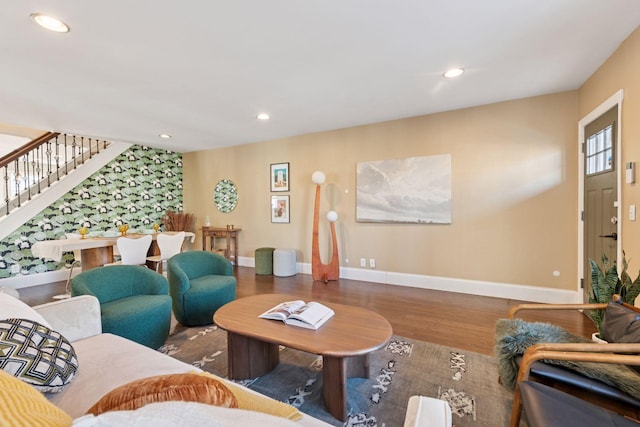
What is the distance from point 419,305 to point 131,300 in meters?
2.99

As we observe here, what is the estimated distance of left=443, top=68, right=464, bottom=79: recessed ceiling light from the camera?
2666 mm

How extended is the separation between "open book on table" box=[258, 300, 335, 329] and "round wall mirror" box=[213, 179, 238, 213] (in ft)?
14.0

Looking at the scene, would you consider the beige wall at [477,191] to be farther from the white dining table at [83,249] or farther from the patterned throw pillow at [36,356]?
the patterned throw pillow at [36,356]

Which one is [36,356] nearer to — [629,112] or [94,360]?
[94,360]

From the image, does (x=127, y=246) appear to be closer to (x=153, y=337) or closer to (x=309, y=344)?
(x=153, y=337)

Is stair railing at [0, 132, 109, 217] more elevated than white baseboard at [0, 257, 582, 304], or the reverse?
stair railing at [0, 132, 109, 217]

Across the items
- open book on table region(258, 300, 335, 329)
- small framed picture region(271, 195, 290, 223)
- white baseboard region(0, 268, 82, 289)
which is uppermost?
small framed picture region(271, 195, 290, 223)

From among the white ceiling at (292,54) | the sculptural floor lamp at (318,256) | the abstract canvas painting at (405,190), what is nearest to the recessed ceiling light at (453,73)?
the white ceiling at (292,54)

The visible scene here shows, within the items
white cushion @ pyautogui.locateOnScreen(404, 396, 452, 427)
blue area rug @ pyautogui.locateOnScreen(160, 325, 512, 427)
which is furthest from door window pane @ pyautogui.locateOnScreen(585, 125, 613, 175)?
white cushion @ pyautogui.locateOnScreen(404, 396, 452, 427)

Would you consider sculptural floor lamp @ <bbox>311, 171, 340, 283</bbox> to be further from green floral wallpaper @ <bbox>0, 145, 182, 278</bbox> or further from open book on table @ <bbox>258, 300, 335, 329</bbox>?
green floral wallpaper @ <bbox>0, 145, 182, 278</bbox>

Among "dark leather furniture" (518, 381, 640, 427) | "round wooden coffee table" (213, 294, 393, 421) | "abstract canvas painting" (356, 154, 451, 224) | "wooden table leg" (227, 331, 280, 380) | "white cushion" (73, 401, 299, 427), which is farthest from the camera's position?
"abstract canvas painting" (356, 154, 451, 224)

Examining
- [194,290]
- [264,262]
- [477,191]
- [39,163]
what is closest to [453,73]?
[477,191]

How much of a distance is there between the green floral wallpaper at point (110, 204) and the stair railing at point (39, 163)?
33 centimetres

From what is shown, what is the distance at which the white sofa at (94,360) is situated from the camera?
1.17 m
